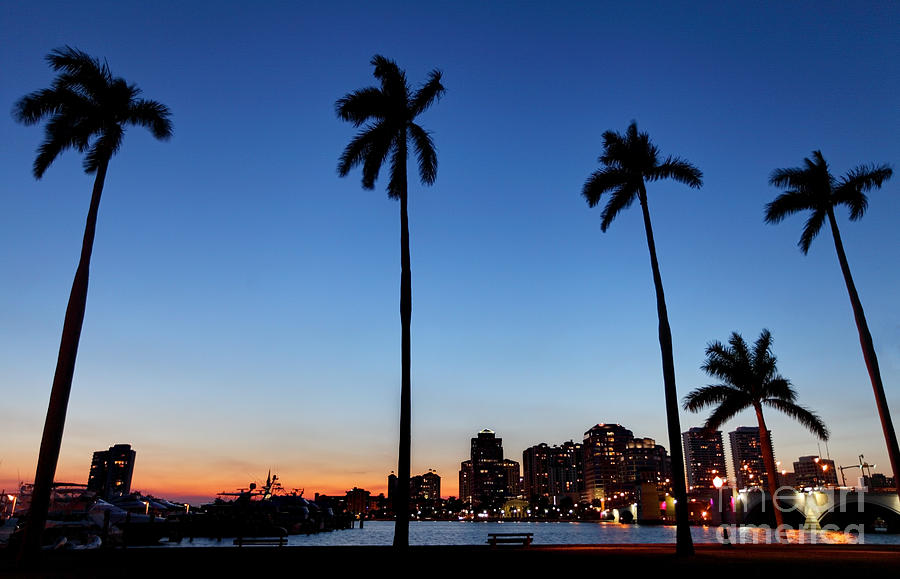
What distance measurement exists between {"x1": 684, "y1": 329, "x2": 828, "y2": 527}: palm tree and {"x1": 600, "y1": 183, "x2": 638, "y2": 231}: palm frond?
61.9ft

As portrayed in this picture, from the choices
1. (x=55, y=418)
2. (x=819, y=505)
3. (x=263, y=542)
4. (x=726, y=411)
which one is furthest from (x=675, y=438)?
(x=819, y=505)

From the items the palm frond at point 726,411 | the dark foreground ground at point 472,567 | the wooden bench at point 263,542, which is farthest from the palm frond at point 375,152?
the palm frond at point 726,411

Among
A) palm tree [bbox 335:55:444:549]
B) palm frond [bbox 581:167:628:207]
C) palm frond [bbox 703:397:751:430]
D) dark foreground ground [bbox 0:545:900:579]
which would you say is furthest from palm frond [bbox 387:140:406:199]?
palm frond [bbox 703:397:751:430]

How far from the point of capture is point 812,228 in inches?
1318

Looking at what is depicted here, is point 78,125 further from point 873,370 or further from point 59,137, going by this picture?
point 873,370

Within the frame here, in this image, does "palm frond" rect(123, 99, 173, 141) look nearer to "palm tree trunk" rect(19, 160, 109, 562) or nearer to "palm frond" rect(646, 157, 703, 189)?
"palm tree trunk" rect(19, 160, 109, 562)

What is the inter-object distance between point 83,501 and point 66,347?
5383 centimetres

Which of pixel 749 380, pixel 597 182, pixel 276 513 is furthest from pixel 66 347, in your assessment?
pixel 276 513

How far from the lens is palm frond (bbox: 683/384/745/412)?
41844 millimetres

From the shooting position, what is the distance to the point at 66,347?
20953 mm

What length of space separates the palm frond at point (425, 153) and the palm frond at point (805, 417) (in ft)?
101

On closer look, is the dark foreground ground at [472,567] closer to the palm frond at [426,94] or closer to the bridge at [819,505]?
the palm frond at [426,94]

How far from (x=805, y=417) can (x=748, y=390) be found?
3939 mm

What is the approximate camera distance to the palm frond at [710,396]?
41844 millimetres
